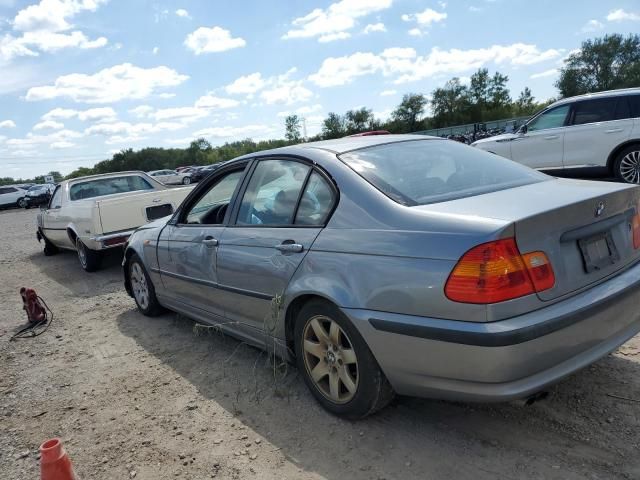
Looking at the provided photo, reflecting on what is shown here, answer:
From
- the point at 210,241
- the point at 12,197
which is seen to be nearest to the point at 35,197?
the point at 12,197

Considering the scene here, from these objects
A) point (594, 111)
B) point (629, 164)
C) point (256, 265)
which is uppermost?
point (594, 111)

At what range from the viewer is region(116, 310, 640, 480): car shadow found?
2432mm

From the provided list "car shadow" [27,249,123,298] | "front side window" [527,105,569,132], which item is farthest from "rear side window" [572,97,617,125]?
"car shadow" [27,249,123,298]

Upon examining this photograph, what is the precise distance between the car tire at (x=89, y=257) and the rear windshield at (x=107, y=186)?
1126 millimetres

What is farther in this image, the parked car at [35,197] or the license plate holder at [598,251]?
the parked car at [35,197]

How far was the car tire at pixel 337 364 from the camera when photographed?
8.87 feet

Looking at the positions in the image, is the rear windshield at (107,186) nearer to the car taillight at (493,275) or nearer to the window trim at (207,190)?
the window trim at (207,190)

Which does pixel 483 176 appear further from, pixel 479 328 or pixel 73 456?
pixel 73 456

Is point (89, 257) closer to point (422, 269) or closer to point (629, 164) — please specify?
point (422, 269)

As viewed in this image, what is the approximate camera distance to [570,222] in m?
2.43

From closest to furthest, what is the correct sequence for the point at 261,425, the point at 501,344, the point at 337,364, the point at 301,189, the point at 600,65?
the point at 501,344 → the point at 337,364 → the point at 261,425 → the point at 301,189 → the point at 600,65

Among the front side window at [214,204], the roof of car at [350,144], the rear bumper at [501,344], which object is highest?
the roof of car at [350,144]

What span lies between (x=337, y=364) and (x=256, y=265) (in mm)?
882

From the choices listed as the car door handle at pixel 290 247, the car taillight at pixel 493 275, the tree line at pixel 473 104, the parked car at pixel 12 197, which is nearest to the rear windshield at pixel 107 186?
the car door handle at pixel 290 247
